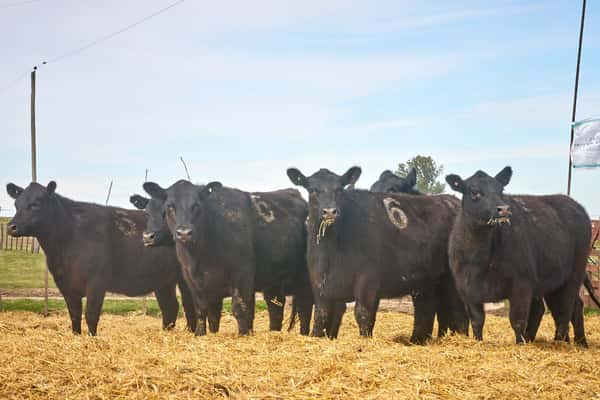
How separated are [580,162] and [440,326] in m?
9.18

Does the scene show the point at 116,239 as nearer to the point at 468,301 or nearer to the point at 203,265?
the point at 203,265

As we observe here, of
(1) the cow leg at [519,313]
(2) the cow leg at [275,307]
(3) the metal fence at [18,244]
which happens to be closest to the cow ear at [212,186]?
(2) the cow leg at [275,307]

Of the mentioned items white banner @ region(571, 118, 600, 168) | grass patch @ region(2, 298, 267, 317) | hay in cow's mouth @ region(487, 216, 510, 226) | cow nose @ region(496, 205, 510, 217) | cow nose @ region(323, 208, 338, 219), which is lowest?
grass patch @ region(2, 298, 267, 317)

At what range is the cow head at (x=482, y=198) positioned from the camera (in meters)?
9.22

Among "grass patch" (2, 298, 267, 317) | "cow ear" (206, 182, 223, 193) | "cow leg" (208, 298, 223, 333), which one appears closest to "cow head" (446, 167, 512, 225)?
"cow ear" (206, 182, 223, 193)

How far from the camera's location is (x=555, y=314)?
436 inches

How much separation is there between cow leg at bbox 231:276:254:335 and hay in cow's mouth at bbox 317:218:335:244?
3.97ft

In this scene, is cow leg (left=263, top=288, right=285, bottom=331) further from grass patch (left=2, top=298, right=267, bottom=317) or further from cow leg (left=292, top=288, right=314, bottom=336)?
grass patch (left=2, top=298, right=267, bottom=317)

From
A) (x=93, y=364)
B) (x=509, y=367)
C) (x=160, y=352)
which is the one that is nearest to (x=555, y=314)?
(x=509, y=367)

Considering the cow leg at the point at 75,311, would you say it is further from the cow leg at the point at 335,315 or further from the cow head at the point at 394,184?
the cow head at the point at 394,184

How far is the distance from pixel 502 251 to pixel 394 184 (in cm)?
389

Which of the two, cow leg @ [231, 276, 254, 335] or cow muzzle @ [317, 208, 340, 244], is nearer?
cow muzzle @ [317, 208, 340, 244]

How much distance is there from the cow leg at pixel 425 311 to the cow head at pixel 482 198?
5.57 ft

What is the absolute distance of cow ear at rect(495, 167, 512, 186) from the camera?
1002cm
